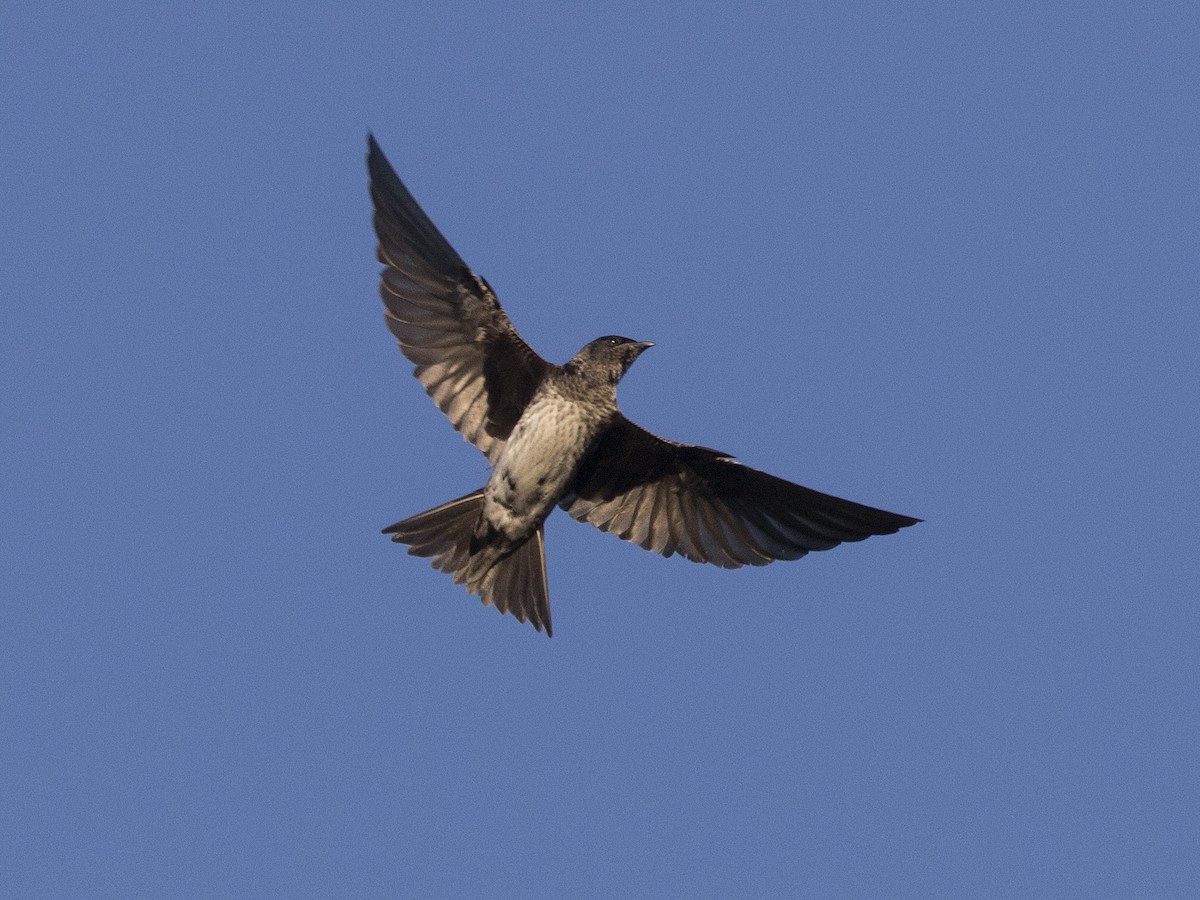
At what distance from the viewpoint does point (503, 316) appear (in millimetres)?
13500

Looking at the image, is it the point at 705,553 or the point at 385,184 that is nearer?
the point at 385,184

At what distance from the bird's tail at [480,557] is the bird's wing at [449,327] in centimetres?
56

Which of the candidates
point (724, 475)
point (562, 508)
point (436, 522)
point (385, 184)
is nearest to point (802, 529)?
point (724, 475)

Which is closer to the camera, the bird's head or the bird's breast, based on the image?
the bird's breast

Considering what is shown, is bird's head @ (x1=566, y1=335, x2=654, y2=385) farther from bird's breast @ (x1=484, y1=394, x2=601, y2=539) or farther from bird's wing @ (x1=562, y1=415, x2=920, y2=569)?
bird's wing @ (x1=562, y1=415, x2=920, y2=569)

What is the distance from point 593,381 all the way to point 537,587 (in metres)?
1.55

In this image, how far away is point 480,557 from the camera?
44.7ft

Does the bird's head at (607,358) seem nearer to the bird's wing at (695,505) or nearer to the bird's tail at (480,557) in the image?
the bird's wing at (695,505)

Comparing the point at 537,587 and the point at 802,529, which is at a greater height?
the point at 802,529

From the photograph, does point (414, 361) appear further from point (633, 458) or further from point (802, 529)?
point (802, 529)

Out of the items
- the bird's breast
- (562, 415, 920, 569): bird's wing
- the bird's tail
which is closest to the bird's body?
the bird's breast

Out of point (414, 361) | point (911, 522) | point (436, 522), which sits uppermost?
point (911, 522)

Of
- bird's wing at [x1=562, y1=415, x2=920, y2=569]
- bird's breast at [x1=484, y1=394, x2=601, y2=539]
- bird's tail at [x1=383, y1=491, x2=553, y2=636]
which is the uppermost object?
bird's wing at [x1=562, y1=415, x2=920, y2=569]

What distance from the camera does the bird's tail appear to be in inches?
530
